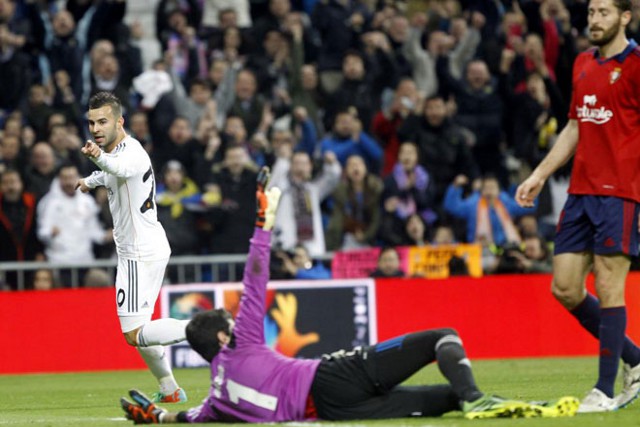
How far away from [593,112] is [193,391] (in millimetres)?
5173

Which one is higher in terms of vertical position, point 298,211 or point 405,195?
point 405,195

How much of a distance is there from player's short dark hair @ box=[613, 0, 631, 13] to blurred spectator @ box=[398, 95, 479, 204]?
33.7 feet

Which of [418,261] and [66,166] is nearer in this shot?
[66,166]

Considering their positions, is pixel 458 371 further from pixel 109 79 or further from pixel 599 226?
pixel 109 79

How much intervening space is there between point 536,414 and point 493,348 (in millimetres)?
8721

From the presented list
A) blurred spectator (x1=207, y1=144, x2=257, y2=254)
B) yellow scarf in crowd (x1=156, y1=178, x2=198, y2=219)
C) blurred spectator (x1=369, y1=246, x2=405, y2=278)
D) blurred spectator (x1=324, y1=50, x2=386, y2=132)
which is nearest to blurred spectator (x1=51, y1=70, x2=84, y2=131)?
yellow scarf in crowd (x1=156, y1=178, x2=198, y2=219)

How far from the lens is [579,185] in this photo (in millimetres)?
8883

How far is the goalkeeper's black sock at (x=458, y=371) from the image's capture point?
7.84 m

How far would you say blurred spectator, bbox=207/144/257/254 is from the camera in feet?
56.5

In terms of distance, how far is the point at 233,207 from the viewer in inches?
678

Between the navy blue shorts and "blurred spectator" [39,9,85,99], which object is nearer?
the navy blue shorts

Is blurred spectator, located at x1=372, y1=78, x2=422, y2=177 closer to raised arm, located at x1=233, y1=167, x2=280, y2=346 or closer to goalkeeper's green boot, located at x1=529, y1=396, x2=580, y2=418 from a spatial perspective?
goalkeeper's green boot, located at x1=529, y1=396, x2=580, y2=418

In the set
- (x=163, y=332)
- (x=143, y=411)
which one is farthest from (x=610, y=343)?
(x=163, y=332)

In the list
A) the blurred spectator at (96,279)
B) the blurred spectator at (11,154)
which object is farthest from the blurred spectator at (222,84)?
the blurred spectator at (96,279)
